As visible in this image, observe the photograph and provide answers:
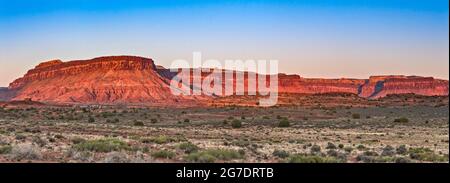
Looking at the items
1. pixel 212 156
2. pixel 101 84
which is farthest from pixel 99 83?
pixel 212 156

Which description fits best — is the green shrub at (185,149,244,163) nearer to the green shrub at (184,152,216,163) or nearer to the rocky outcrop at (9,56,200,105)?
the green shrub at (184,152,216,163)

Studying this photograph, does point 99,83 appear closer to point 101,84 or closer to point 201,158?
A: point 101,84

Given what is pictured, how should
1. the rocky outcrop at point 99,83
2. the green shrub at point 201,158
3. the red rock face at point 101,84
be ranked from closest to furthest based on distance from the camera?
the green shrub at point 201,158 → the red rock face at point 101,84 → the rocky outcrop at point 99,83

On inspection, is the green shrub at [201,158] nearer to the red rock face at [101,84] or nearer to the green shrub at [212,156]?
the green shrub at [212,156]

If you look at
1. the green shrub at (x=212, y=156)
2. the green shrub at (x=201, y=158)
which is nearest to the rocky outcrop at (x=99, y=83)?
the green shrub at (x=212, y=156)

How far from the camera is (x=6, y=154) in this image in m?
16.7

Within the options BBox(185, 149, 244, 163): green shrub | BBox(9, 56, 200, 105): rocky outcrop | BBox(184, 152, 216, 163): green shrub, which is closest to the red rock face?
BBox(9, 56, 200, 105): rocky outcrop

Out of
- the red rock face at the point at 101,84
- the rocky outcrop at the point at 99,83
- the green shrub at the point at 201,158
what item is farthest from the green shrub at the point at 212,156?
the rocky outcrop at the point at 99,83

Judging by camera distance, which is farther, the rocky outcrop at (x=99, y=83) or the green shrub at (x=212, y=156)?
the rocky outcrop at (x=99, y=83)

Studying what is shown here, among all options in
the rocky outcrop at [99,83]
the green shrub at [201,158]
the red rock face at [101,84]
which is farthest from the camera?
the rocky outcrop at [99,83]
